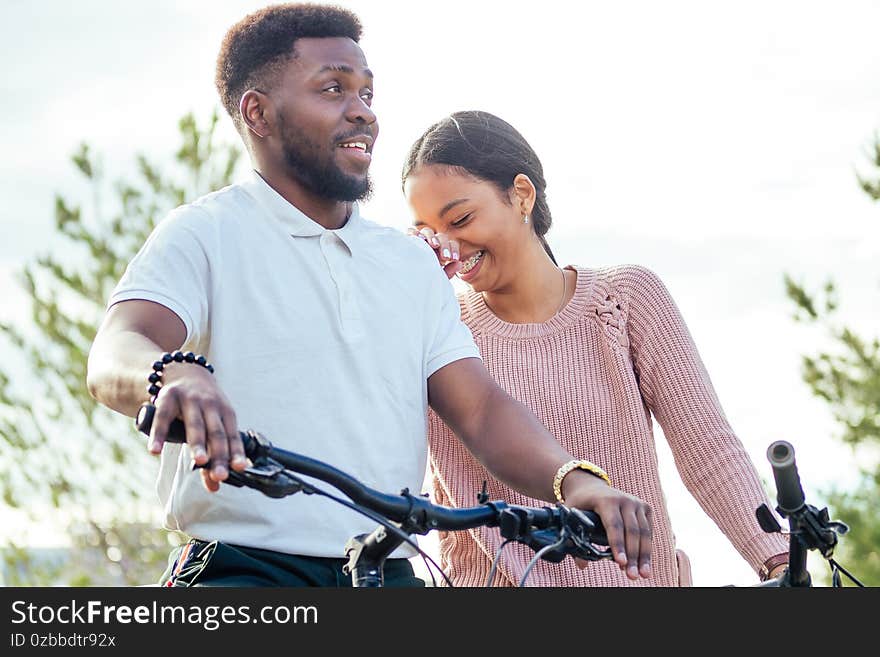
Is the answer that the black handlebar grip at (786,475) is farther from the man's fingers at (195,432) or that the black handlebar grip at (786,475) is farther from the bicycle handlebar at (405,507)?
the man's fingers at (195,432)

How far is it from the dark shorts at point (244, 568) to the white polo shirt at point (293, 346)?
0.02m

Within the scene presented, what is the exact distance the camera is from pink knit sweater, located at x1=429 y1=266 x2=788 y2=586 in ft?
11.7

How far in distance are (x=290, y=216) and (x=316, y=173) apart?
0.13 metres

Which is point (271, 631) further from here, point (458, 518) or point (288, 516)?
point (288, 516)

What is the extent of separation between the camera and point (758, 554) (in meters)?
3.34

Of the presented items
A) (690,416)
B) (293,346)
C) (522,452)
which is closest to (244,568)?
(293,346)

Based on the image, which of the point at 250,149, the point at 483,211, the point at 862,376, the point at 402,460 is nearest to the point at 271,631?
the point at 402,460

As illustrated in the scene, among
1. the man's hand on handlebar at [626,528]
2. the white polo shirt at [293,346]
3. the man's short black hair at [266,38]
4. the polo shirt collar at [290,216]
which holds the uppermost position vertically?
the man's short black hair at [266,38]

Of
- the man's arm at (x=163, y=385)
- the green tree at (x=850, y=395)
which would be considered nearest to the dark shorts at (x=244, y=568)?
the man's arm at (x=163, y=385)

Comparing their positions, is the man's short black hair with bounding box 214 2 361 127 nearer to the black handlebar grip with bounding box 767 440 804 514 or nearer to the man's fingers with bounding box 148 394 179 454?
the man's fingers with bounding box 148 394 179 454

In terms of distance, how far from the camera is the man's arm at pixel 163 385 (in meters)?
1.68

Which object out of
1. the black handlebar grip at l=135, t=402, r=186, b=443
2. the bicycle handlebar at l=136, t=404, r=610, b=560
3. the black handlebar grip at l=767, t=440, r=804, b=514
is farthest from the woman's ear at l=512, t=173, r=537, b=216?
the black handlebar grip at l=135, t=402, r=186, b=443

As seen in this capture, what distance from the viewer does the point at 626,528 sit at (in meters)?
2.29

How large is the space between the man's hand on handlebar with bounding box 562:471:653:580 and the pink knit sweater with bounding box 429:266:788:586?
120cm
